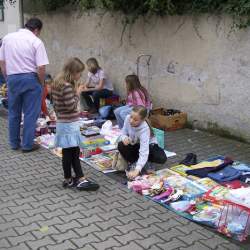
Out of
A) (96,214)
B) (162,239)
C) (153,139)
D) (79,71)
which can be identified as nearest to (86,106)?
(153,139)

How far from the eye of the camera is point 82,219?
15.1 ft

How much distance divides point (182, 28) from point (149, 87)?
1372 mm

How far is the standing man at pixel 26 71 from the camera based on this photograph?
21.4ft

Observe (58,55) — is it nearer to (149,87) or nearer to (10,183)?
(149,87)

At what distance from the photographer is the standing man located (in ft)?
21.4

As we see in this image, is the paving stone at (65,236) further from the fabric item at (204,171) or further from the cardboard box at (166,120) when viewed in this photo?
the cardboard box at (166,120)

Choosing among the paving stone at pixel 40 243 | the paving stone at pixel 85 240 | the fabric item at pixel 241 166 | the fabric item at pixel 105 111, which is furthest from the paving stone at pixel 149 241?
the fabric item at pixel 105 111

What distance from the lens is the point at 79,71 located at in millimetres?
5145

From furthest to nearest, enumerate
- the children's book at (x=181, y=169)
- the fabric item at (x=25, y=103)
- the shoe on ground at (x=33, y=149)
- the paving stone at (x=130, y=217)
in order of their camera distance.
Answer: the shoe on ground at (x=33, y=149) → the fabric item at (x=25, y=103) → the children's book at (x=181, y=169) → the paving stone at (x=130, y=217)

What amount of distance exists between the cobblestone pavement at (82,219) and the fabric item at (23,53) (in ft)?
4.49

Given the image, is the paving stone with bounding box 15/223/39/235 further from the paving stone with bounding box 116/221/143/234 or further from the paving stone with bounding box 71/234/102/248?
the paving stone with bounding box 116/221/143/234

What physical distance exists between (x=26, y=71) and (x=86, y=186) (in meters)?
2.14

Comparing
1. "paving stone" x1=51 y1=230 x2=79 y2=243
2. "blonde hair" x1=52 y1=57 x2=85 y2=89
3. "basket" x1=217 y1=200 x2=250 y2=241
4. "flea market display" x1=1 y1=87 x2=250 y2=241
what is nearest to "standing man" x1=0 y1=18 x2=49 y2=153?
"flea market display" x1=1 y1=87 x2=250 y2=241

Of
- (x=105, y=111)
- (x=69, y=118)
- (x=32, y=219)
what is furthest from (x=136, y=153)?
(x=105, y=111)
